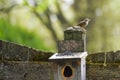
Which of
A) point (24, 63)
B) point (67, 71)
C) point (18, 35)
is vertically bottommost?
point (67, 71)

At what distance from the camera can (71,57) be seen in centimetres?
722

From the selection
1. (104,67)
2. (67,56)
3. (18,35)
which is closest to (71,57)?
(67,56)

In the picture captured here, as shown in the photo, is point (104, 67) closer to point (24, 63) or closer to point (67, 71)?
point (67, 71)

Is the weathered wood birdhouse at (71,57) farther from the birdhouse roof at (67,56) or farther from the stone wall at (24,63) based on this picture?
the stone wall at (24,63)

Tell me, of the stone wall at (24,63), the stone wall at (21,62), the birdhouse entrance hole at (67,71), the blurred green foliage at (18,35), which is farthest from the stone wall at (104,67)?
the blurred green foliage at (18,35)

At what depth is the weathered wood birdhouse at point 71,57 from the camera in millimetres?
7238

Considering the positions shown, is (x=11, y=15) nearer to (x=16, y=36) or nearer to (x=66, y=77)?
(x=16, y=36)

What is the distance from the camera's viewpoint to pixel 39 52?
793 cm

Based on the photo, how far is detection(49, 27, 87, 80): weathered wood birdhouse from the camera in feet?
23.7

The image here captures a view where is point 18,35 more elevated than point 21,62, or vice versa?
point 18,35

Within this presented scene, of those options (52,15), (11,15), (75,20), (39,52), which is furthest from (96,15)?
(39,52)

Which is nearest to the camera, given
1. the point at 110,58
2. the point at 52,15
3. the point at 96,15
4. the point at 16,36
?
the point at 110,58

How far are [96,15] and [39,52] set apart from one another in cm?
1696

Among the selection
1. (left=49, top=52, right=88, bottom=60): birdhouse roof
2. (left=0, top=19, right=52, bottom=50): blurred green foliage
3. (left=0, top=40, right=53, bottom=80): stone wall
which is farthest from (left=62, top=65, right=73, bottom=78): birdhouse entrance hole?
(left=0, top=19, right=52, bottom=50): blurred green foliage
